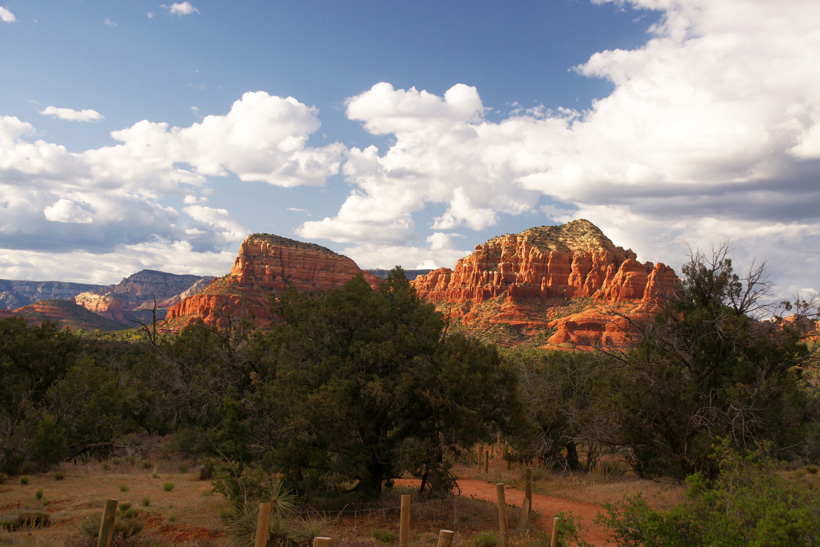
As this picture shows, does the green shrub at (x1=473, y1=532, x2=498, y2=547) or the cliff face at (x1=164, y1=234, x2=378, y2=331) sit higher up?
the cliff face at (x1=164, y1=234, x2=378, y2=331)

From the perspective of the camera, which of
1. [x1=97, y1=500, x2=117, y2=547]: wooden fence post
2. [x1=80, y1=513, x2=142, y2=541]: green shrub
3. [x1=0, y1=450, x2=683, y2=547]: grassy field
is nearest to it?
[x1=97, y1=500, x2=117, y2=547]: wooden fence post

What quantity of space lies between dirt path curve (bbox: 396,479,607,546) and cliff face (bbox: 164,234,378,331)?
93.2 meters

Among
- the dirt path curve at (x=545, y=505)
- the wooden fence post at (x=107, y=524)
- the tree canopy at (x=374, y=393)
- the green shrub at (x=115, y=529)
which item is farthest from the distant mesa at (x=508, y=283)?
the wooden fence post at (x=107, y=524)

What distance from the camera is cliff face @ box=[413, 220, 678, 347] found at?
11538cm

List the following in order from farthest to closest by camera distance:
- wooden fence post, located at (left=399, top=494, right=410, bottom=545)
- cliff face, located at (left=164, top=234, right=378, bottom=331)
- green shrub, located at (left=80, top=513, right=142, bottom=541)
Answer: cliff face, located at (left=164, top=234, right=378, bottom=331) < green shrub, located at (left=80, top=513, right=142, bottom=541) < wooden fence post, located at (left=399, top=494, right=410, bottom=545)

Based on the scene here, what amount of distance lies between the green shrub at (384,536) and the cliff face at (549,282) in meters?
95.5

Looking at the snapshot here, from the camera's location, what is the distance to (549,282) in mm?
133750

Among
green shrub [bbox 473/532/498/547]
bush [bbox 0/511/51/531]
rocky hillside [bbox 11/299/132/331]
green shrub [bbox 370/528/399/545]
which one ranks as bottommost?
rocky hillside [bbox 11/299/132/331]

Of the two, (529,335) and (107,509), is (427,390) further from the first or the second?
(529,335)

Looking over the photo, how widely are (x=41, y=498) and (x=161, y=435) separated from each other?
17662 mm

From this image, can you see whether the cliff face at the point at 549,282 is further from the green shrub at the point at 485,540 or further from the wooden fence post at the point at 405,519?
the wooden fence post at the point at 405,519

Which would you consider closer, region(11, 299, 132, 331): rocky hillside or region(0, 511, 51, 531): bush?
region(0, 511, 51, 531): bush

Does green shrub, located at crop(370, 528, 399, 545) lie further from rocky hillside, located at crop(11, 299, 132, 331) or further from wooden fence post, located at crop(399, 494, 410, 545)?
rocky hillside, located at crop(11, 299, 132, 331)

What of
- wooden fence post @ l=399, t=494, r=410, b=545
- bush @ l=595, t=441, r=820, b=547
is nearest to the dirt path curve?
bush @ l=595, t=441, r=820, b=547
